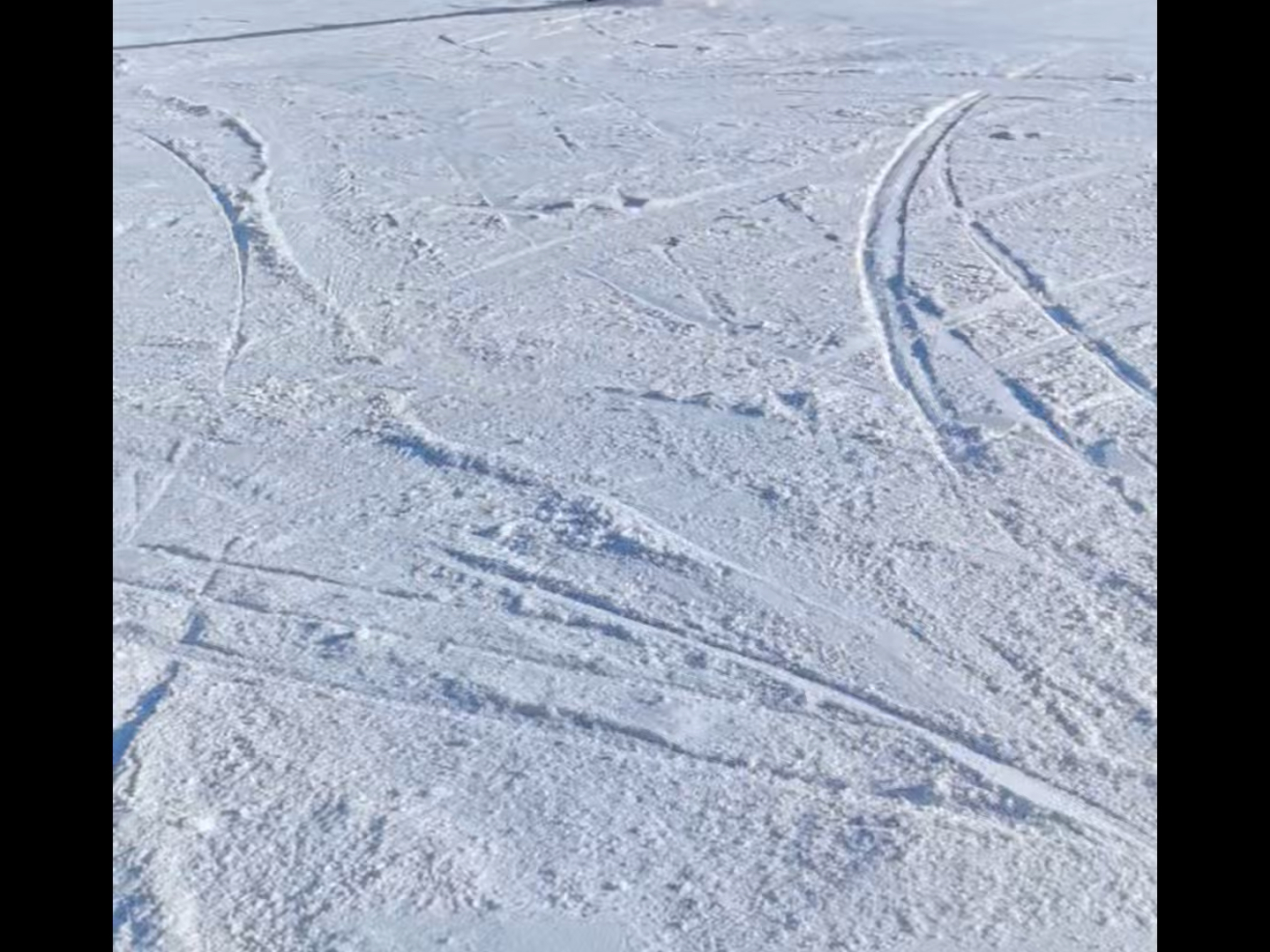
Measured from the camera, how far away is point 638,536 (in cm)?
371

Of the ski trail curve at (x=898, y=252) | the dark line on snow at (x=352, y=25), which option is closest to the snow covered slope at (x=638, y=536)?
the ski trail curve at (x=898, y=252)

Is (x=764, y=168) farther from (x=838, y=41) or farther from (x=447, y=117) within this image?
(x=838, y=41)

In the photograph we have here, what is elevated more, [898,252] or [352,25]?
[352,25]

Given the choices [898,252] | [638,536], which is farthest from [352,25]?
[638,536]

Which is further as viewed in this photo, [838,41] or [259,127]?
[838,41]

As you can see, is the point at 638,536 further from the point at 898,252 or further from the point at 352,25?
the point at 352,25


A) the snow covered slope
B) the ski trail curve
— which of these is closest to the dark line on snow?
the snow covered slope

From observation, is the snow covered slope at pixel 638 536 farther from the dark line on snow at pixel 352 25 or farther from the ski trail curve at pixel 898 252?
the dark line on snow at pixel 352 25

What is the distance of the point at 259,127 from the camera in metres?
7.43

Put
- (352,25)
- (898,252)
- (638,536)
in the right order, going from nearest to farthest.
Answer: (638,536) → (898,252) → (352,25)
